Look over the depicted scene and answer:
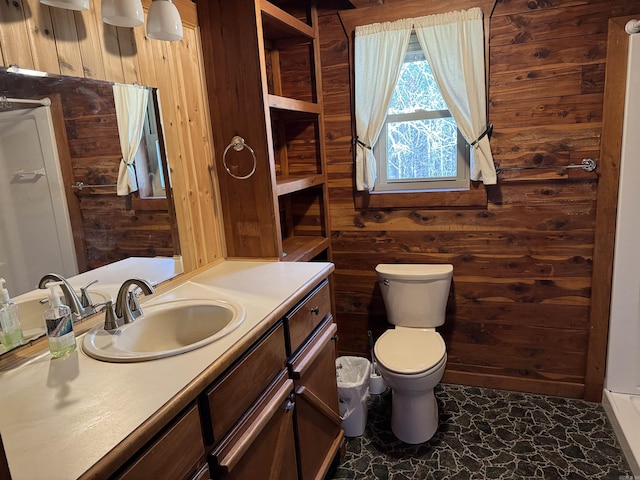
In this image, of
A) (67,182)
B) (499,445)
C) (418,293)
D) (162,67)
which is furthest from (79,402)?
(499,445)

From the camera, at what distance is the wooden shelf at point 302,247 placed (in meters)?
2.29

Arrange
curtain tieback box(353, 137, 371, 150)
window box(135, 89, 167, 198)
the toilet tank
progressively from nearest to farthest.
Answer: window box(135, 89, 167, 198) → the toilet tank → curtain tieback box(353, 137, 371, 150)

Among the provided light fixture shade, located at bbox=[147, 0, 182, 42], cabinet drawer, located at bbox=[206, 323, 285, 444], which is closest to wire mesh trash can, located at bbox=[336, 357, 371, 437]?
cabinet drawer, located at bbox=[206, 323, 285, 444]

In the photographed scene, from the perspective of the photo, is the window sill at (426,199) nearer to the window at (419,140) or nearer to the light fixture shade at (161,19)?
the window at (419,140)

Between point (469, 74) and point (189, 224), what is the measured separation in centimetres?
159

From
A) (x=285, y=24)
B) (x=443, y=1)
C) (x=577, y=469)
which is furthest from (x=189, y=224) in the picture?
(x=577, y=469)

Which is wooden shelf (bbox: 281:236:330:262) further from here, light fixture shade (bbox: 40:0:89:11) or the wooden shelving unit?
light fixture shade (bbox: 40:0:89:11)

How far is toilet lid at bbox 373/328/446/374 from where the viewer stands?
2049 mm

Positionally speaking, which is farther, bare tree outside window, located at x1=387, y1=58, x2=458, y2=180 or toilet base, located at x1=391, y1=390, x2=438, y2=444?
bare tree outside window, located at x1=387, y1=58, x2=458, y2=180

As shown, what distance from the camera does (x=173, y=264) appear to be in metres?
1.85

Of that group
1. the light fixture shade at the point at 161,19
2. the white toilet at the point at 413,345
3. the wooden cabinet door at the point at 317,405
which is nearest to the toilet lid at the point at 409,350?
the white toilet at the point at 413,345

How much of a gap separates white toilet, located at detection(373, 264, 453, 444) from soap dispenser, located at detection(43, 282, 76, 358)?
4.44 feet

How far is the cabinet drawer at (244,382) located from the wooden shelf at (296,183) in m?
0.83

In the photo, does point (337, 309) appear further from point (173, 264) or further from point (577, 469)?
point (577, 469)
